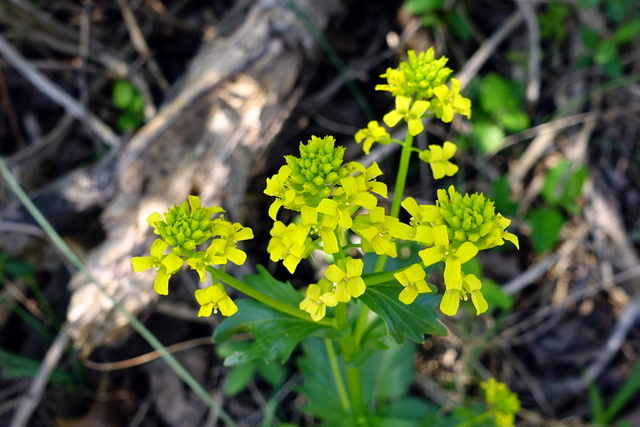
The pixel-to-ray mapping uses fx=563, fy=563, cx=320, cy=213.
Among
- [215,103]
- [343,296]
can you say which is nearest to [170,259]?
[343,296]

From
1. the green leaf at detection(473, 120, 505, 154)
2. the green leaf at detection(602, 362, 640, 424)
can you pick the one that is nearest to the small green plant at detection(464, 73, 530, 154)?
the green leaf at detection(473, 120, 505, 154)

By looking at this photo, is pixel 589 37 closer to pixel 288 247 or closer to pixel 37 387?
pixel 288 247

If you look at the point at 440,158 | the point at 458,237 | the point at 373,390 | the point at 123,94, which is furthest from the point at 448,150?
the point at 123,94

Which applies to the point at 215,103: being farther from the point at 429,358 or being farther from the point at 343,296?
the point at 429,358

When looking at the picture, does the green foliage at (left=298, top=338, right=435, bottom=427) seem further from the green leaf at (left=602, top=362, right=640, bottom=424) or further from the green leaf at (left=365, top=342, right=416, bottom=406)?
the green leaf at (left=602, top=362, right=640, bottom=424)

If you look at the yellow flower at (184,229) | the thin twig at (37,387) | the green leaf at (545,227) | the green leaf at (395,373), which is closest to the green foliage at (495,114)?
the green leaf at (545,227)

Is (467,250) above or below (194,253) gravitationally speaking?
below
